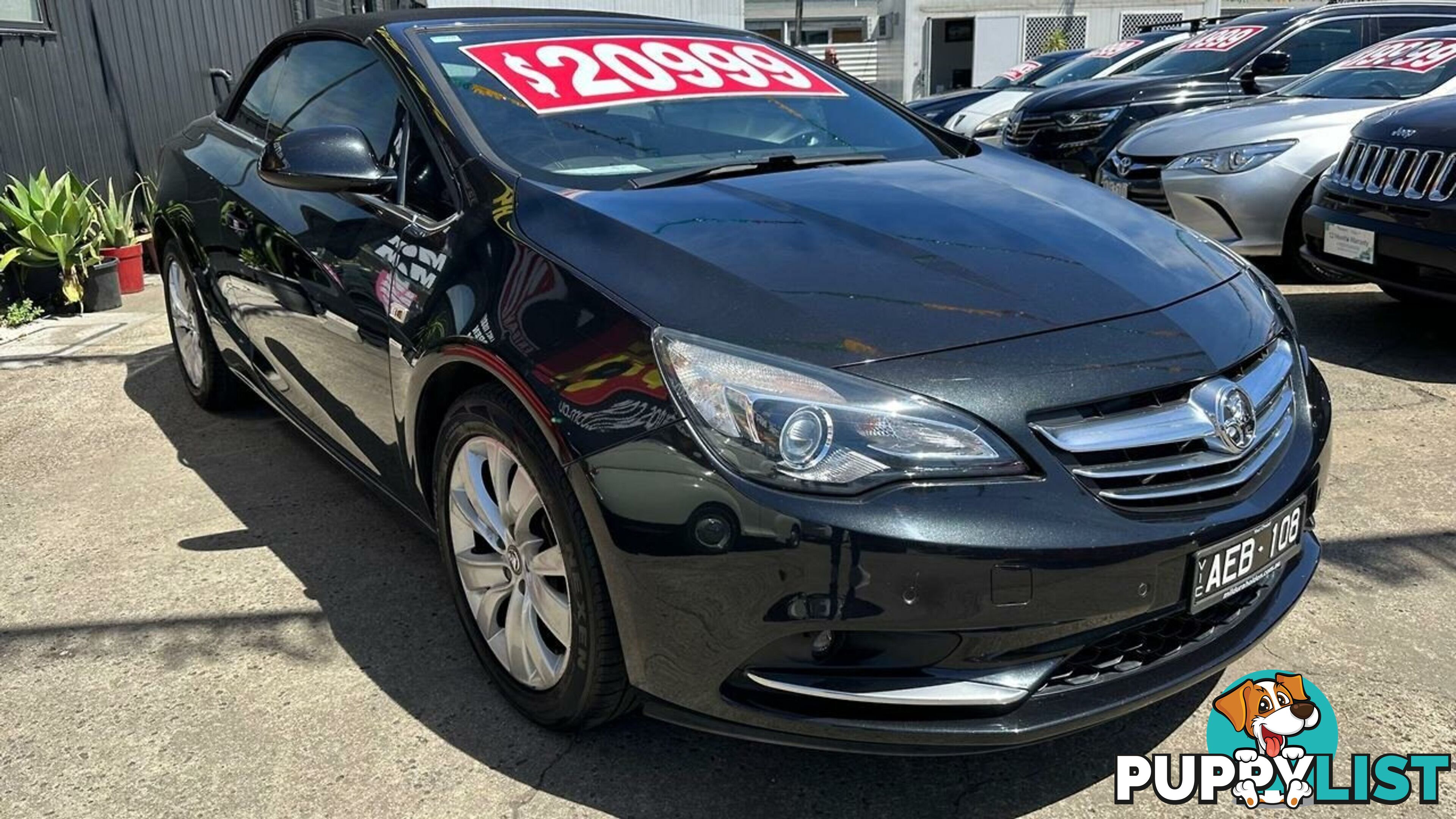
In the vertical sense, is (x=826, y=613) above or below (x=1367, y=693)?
above

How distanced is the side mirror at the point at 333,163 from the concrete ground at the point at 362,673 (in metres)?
1.05

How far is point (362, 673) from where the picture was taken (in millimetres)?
2641

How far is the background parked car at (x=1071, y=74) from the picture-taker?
10.5 metres

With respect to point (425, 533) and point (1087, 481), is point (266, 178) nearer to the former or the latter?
point (425, 533)

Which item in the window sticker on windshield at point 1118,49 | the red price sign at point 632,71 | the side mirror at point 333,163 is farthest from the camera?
the window sticker on windshield at point 1118,49

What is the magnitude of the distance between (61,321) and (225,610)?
4.16 meters

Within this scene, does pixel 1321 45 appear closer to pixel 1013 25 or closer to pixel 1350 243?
pixel 1350 243

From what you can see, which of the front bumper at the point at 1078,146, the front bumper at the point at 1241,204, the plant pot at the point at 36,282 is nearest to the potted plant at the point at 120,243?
the plant pot at the point at 36,282

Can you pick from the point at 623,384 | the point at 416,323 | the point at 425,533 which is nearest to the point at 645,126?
the point at 416,323

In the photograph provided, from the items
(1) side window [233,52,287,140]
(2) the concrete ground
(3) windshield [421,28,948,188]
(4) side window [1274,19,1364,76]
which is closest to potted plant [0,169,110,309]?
(2) the concrete ground

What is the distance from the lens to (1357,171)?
4.82 meters

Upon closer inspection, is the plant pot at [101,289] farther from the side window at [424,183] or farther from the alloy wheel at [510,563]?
the alloy wheel at [510,563]

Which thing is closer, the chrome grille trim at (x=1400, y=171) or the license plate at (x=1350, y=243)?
the chrome grille trim at (x=1400, y=171)

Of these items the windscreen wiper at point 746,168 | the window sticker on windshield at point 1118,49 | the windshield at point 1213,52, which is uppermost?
the windscreen wiper at point 746,168
